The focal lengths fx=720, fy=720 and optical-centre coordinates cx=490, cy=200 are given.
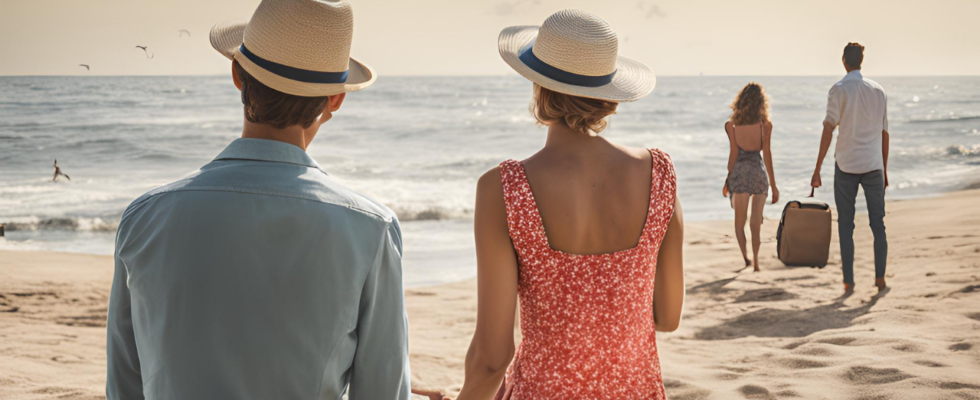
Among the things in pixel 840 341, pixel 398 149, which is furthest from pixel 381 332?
pixel 398 149

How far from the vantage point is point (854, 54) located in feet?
18.1

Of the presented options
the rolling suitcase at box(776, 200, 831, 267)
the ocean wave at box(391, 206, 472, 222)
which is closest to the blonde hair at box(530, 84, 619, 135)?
the rolling suitcase at box(776, 200, 831, 267)

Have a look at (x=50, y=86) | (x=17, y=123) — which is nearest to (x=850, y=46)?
(x=17, y=123)

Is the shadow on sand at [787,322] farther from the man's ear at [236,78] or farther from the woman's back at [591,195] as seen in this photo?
the man's ear at [236,78]

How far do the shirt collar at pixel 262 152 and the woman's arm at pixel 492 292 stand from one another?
1.57ft

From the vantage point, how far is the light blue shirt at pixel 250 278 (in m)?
1.19

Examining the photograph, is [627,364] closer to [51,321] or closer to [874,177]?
[874,177]

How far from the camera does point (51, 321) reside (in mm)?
A: 5988

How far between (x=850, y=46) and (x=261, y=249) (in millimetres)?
5493

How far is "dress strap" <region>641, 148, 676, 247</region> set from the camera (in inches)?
67.0

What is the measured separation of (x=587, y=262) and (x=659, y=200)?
0.23 metres

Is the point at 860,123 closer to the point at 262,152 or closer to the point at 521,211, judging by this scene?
the point at 521,211

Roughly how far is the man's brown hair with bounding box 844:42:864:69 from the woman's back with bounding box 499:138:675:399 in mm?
4568

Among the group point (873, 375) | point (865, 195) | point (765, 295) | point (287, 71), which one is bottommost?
point (765, 295)
